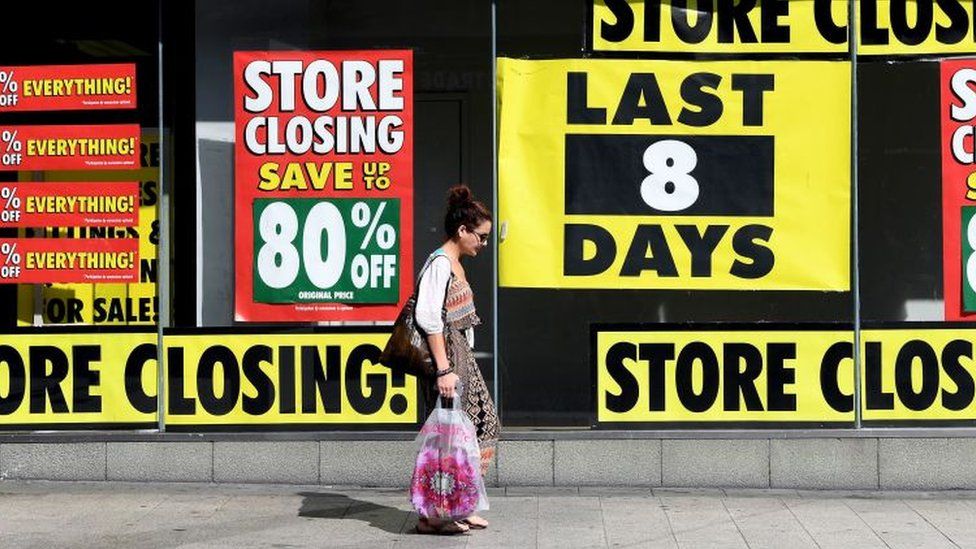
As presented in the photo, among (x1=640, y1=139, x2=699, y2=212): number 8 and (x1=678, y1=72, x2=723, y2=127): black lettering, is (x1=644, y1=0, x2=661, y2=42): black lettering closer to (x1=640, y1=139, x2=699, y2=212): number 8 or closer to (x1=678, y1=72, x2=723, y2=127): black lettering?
(x1=678, y1=72, x2=723, y2=127): black lettering

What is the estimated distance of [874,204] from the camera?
11.6m

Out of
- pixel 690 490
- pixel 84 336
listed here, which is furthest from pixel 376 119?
pixel 690 490

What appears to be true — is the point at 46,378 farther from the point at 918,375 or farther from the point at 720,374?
the point at 918,375

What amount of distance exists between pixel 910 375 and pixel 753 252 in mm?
1325

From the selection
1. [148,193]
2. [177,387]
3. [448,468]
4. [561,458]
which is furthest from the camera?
[148,193]

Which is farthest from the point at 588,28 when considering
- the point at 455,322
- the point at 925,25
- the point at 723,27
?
the point at 455,322

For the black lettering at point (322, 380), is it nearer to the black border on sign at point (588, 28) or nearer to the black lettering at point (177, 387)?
the black lettering at point (177, 387)

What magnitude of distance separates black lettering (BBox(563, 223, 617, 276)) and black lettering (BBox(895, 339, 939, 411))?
2.04 m

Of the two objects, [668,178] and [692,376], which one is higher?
[668,178]

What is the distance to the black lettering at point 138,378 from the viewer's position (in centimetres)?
1041

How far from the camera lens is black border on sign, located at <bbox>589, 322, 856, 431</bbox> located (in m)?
10.2

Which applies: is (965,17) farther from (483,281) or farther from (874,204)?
(483,281)

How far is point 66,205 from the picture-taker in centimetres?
1050

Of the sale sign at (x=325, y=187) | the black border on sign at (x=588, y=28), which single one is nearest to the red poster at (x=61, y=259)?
the sale sign at (x=325, y=187)
